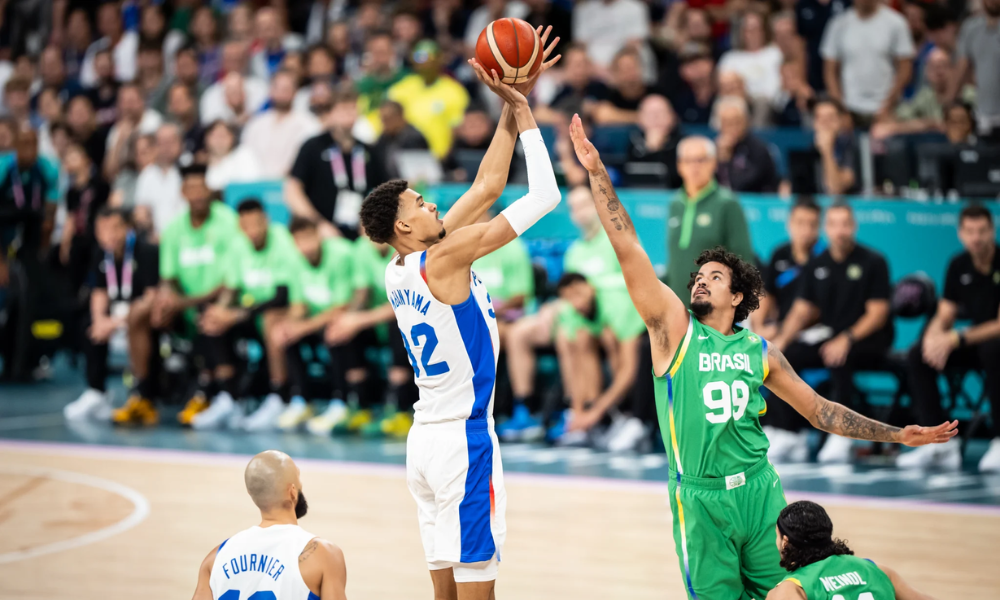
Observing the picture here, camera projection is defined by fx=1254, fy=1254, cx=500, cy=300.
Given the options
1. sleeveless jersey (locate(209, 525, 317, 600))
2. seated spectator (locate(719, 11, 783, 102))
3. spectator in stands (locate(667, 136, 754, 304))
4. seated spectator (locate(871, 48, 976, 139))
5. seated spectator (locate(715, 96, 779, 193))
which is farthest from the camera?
seated spectator (locate(719, 11, 783, 102))

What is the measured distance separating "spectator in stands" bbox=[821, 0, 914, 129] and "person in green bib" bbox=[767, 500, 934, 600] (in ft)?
24.6

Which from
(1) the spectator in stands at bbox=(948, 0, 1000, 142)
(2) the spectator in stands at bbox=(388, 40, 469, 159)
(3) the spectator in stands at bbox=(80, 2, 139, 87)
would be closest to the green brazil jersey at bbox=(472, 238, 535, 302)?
(2) the spectator in stands at bbox=(388, 40, 469, 159)

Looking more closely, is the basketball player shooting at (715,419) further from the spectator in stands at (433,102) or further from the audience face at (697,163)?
the spectator in stands at (433,102)

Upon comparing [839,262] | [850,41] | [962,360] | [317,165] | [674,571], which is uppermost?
[850,41]

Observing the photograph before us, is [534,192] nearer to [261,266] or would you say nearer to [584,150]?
[584,150]

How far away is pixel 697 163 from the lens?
8.40m

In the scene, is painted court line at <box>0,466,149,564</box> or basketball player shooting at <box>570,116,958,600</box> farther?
painted court line at <box>0,466,149,564</box>

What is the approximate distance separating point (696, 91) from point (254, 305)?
4.54m

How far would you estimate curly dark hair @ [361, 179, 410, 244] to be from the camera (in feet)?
15.6

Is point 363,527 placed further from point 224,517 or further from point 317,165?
point 317,165

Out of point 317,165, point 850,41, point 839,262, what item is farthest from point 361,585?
point 850,41

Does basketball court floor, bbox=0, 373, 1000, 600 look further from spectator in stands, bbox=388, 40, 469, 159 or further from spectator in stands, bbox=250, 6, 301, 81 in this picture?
spectator in stands, bbox=250, 6, 301, 81

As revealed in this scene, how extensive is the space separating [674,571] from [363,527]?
199 cm

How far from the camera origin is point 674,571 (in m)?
6.59
